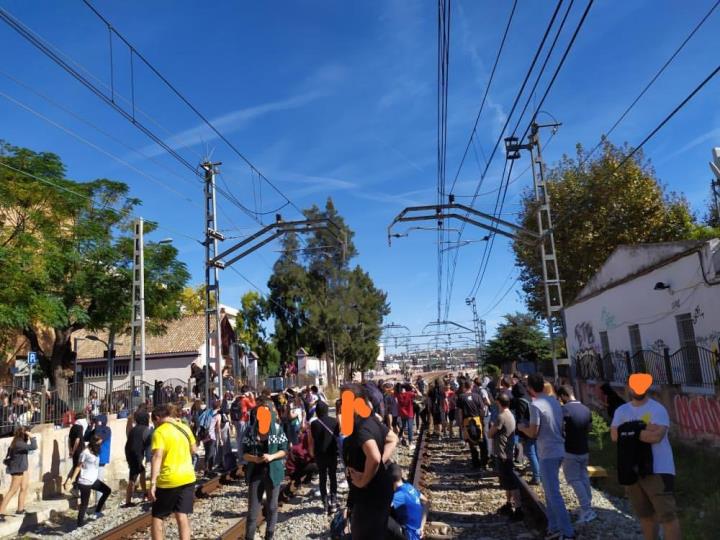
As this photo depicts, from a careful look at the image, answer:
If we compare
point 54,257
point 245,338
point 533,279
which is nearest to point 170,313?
point 54,257

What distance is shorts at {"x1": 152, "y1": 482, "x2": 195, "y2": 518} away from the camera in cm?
627

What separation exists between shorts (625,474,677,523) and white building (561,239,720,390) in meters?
3.74

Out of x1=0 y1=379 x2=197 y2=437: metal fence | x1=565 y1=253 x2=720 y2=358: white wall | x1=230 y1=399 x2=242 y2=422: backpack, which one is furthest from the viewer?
x1=230 y1=399 x2=242 y2=422: backpack

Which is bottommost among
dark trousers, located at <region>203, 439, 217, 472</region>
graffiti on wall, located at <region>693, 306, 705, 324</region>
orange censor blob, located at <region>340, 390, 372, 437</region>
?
dark trousers, located at <region>203, 439, 217, 472</region>

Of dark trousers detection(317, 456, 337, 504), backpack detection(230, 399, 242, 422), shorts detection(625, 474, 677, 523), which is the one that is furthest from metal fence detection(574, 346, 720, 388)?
backpack detection(230, 399, 242, 422)

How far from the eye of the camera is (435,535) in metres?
6.97

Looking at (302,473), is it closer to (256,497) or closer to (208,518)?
(208,518)

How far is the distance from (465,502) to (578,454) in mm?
2800

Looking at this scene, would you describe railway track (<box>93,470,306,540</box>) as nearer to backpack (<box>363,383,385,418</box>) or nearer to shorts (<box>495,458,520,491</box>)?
backpack (<box>363,383,385,418</box>)

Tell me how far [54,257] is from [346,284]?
2914 centimetres

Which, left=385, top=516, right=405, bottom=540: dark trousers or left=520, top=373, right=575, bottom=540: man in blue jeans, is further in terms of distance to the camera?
left=520, top=373, right=575, bottom=540: man in blue jeans

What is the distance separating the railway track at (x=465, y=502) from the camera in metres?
7.37

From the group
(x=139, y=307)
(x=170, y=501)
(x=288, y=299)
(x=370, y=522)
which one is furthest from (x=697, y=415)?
(x=288, y=299)

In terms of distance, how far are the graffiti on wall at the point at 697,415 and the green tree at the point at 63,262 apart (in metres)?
18.8
